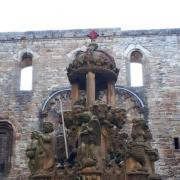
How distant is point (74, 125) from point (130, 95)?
24.8ft

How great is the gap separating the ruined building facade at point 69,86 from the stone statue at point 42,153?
680 centimetres

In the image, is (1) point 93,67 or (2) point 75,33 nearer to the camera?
(1) point 93,67

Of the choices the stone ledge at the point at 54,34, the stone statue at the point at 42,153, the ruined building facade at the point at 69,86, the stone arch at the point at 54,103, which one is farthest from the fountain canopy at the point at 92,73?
the stone ledge at the point at 54,34

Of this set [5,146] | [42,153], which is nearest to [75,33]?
[5,146]

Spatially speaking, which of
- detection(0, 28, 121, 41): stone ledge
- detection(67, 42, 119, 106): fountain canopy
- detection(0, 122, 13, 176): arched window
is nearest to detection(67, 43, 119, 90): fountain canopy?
detection(67, 42, 119, 106): fountain canopy

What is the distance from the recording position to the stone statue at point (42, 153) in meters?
8.74

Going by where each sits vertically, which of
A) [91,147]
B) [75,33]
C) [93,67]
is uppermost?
[75,33]

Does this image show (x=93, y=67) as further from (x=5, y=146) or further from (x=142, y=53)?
(x=142, y=53)

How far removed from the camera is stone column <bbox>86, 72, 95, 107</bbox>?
9.42 meters

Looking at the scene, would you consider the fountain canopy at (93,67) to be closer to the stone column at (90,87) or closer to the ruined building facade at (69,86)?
the stone column at (90,87)

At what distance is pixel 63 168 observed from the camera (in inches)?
340

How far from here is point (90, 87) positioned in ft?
31.4

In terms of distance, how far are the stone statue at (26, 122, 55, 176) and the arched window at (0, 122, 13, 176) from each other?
23.0ft

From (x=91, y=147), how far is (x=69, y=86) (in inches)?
332
